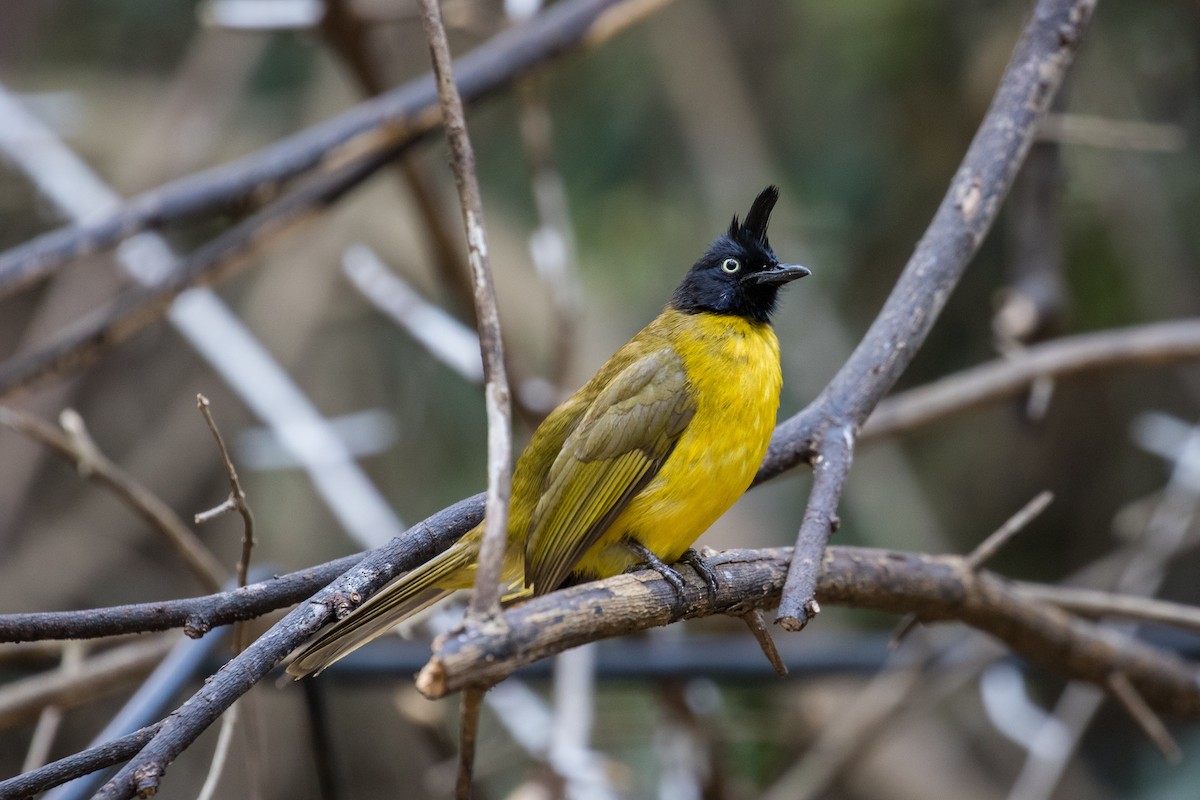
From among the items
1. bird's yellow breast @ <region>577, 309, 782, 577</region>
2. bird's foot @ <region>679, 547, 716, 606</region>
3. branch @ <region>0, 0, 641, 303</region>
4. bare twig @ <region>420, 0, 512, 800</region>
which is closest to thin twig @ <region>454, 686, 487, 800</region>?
bare twig @ <region>420, 0, 512, 800</region>

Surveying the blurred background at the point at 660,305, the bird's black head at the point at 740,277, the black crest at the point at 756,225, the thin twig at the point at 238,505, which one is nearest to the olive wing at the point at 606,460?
the bird's black head at the point at 740,277

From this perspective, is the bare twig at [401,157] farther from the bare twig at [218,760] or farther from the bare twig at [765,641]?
the bare twig at [765,641]

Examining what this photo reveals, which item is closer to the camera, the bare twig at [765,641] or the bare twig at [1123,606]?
the bare twig at [765,641]

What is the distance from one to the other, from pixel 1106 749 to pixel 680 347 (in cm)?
422

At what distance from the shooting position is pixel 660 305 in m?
5.72

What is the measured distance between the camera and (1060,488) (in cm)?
570

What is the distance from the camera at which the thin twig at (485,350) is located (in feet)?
4.43

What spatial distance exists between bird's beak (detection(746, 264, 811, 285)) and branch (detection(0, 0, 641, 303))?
113 cm

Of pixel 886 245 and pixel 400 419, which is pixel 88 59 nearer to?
pixel 400 419

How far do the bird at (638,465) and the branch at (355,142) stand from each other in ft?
3.81

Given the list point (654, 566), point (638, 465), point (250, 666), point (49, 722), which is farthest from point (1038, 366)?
point (49, 722)

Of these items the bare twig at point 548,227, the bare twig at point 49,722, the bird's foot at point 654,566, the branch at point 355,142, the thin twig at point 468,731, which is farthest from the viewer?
the bare twig at point 548,227

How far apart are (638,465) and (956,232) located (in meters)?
0.83

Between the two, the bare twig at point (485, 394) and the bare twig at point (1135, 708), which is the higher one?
the bare twig at point (485, 394)
